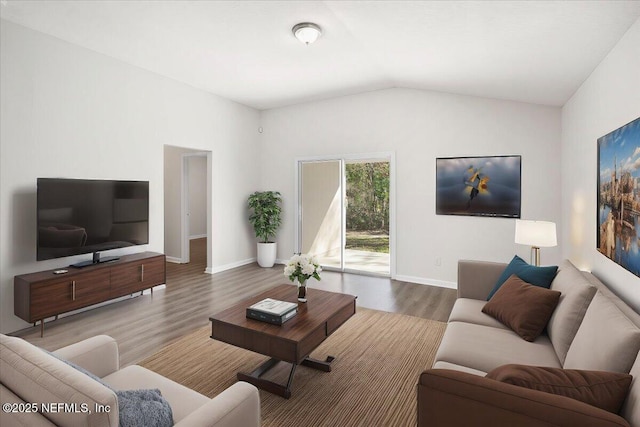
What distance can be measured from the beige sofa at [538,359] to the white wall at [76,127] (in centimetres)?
412

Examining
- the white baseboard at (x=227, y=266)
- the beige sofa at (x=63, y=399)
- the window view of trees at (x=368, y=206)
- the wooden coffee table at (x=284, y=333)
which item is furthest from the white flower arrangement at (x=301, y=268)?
the white baseboard at (x=227, y=266)

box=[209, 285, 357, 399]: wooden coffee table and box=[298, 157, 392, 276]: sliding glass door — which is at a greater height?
box=[298, 157, 392, 276]: sliding glass door

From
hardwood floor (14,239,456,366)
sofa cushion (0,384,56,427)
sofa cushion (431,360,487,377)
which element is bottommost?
hardwood floor (14,239,456,366)

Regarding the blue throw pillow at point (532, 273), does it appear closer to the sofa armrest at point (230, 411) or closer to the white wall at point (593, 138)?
the white wall at point (593, 138)

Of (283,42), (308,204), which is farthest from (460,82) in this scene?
(308,204)

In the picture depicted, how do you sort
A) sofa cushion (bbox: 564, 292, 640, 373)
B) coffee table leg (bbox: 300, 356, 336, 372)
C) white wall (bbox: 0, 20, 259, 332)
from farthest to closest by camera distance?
white wall (bbox: 0, 20, 259, 332), coffee table leg (bbox: 300, 356, 336, 372), sofa cushion (bbox: 564, 292, 640, 373)

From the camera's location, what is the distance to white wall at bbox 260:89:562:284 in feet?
14.6

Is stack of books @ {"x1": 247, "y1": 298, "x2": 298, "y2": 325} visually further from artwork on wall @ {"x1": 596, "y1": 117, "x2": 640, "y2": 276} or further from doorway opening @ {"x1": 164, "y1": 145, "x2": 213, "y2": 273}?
doorway opening @ {"x1": 164, "y1": 145, "x2": 213, "y2": 273}

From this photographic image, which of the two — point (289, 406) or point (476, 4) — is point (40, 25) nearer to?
point (476, 4)

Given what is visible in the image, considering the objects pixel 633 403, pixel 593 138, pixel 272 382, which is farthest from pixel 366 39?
pixel 633 403

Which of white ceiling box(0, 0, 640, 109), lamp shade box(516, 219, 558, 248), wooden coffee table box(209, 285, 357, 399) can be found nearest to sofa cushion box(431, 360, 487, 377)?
wooden coffee table box(209, 285, 357, 399)

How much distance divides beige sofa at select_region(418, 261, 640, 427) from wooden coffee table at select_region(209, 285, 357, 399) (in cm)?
83

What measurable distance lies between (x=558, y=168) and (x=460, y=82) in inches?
66.6

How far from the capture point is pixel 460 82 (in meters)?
4.32
